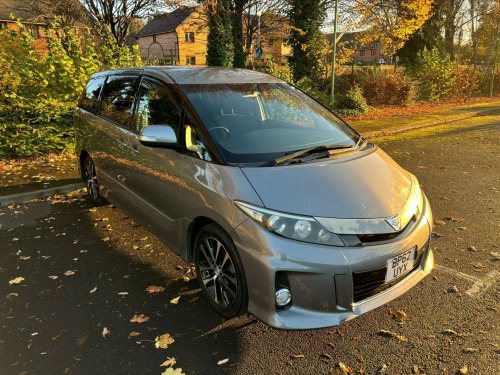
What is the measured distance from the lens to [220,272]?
108 inches

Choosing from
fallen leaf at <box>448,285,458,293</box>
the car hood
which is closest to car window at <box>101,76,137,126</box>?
the car hood

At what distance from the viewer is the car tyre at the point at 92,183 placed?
4.96 metres

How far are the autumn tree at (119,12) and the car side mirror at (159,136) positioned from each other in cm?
2074

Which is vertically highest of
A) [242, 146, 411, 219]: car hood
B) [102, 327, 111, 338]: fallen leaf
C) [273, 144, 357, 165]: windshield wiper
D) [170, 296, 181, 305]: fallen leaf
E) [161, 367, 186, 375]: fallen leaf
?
[273, 144, 357, 165]: windshield wiper

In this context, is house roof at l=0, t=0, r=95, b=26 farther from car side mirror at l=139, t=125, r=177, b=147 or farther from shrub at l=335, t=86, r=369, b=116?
car side mirror at l=139, t=125, r=177, b=147

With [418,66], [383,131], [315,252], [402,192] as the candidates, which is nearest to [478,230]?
[402,192]

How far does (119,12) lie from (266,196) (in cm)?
2414

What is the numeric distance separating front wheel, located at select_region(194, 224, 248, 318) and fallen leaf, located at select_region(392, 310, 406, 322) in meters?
1.17

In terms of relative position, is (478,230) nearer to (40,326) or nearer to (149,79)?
(149,79)

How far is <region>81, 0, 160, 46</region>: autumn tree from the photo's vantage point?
21.6 meters

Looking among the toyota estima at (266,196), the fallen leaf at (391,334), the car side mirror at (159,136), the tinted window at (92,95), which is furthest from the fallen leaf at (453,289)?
the tinted window at (92,95)

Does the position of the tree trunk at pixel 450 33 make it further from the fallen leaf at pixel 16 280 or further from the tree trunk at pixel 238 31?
the fallen leaf at pixel 16 280

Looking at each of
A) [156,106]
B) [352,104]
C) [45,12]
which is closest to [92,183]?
[156,106]

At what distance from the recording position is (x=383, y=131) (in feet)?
34.6
